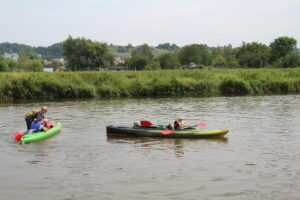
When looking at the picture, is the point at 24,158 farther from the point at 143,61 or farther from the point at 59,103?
the point at 143,61

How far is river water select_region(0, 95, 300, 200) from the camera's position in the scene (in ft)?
26.6

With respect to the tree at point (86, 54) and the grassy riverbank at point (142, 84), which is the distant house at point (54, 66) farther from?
the grassy riverbank at point (142, 84)

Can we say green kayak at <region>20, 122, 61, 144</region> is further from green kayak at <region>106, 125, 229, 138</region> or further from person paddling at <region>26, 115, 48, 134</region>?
green kayak at <region>106, 125, 229, 138</region>

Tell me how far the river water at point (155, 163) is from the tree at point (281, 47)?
48.9 m

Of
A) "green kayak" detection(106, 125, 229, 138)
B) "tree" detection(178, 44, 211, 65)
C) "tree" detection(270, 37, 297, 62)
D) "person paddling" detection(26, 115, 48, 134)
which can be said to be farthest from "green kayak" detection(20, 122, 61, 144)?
"tree" detection(178, 44, 211, 65)

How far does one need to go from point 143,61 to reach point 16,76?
46.2 metres

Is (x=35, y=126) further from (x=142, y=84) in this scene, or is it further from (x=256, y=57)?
(x=256, y=57)

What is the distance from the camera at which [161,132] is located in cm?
1369

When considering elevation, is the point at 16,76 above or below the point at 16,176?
above

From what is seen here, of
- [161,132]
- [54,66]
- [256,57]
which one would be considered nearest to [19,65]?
[256,57]

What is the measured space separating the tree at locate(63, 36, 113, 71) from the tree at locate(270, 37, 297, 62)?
26.8 metres

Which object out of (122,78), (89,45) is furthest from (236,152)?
(89,45)

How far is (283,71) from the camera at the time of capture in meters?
36.6

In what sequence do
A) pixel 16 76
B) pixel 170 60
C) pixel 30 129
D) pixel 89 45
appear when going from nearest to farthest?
1. pixel 30 129
2. pixel 16 76
3. pixel 89 45
4. pixel 170 60
